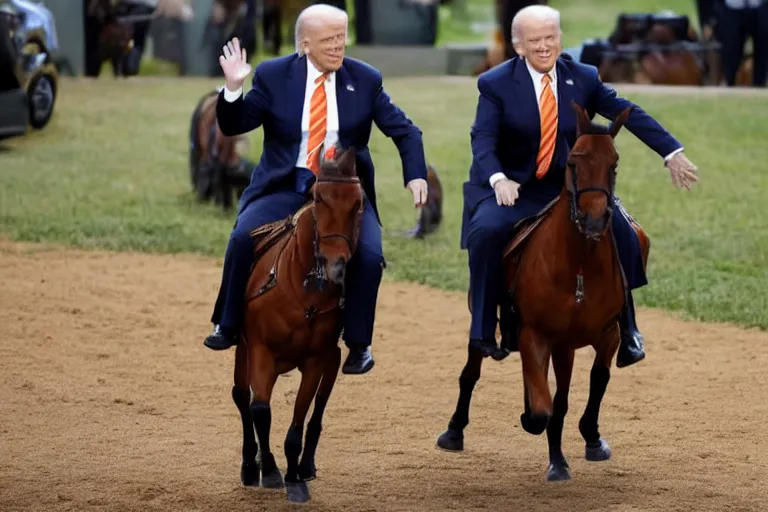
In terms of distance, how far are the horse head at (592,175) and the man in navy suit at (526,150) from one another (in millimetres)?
519

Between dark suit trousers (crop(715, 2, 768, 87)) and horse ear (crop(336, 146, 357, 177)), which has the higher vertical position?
horse ear (crop(336, 146, 357, 177))

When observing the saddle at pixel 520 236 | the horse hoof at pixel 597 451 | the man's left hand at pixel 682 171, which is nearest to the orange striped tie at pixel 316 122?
the saddle at pixel 520 236

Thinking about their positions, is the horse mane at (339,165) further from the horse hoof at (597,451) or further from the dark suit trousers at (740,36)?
the dark suit trousers at (740,36)

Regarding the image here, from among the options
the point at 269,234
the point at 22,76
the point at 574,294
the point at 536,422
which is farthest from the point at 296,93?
the point at 22,76

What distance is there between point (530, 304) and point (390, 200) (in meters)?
10.2

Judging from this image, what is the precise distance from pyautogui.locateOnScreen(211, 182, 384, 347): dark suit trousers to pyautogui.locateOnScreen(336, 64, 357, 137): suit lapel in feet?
1.35

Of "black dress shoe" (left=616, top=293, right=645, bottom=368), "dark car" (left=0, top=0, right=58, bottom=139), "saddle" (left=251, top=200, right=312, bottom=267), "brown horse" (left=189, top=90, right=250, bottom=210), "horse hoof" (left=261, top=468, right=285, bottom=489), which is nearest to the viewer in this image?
"saddle" (left=251, top=200, right=312, bottom=267)

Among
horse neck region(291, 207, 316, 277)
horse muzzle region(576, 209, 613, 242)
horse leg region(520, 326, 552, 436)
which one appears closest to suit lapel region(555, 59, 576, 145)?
horse muzzle region(576, 209, 613, 242)

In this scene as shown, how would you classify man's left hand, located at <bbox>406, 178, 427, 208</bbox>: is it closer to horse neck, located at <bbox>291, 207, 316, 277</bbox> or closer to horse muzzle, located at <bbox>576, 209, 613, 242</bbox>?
horse neck, located at <bbox>291, 207, 316, 277</bbox>

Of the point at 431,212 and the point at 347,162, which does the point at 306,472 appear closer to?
the point at 347,162

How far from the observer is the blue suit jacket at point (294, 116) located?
7.38m

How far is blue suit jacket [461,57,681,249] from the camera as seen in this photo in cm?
780

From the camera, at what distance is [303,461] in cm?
741

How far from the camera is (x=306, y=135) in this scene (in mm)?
7395
